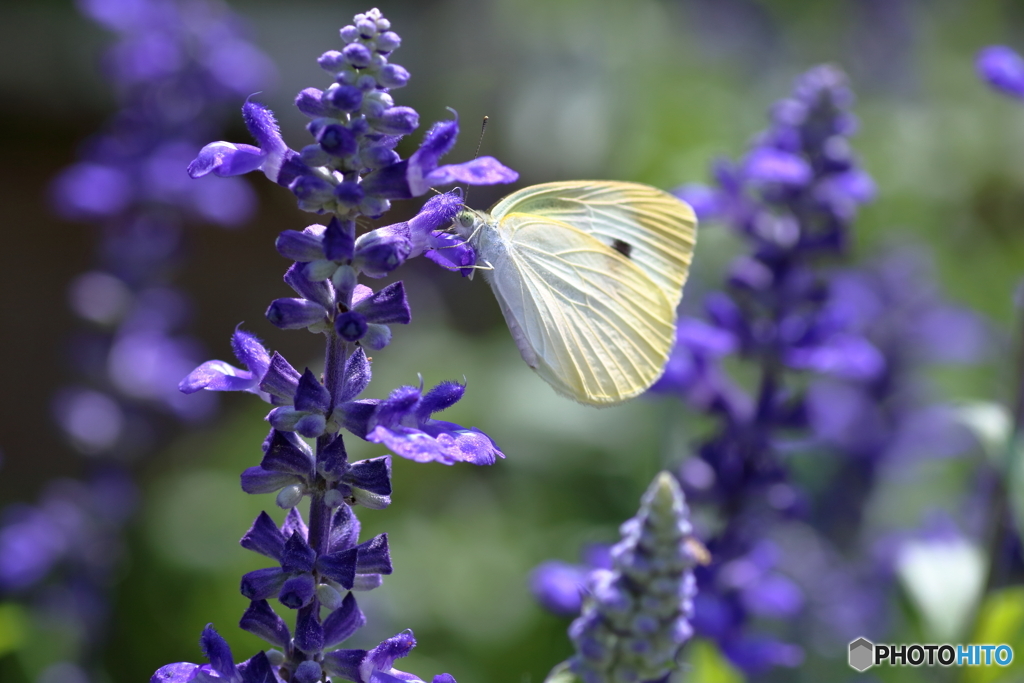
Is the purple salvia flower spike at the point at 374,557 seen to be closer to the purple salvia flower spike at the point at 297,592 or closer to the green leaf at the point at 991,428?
the purple salvia flower spike at the point at 297,592

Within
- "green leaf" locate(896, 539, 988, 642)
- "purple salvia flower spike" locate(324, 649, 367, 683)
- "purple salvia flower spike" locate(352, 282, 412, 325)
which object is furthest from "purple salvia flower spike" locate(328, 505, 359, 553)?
"green leaf" locate(896, 539, 988, 642)

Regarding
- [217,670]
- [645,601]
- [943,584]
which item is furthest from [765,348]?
[217,670]

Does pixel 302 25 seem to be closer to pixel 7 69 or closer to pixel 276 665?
pixel 7 69

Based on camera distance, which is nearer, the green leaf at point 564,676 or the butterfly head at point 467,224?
the green leaf at point 564,676

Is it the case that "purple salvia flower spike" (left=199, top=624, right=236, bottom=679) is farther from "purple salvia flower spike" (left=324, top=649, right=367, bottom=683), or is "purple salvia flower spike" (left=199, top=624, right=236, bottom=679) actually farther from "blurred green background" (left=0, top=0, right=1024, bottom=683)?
"blurred green background" (left=0, top=0, right=1024, bottom=683)

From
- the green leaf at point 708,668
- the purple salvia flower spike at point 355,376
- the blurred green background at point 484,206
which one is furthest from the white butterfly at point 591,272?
the purple salvia flower spike at point 355,376

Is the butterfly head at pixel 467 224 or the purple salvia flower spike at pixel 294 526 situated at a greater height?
the butterfly head at pixel 467 224

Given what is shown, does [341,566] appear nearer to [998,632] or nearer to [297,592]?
[297,592]

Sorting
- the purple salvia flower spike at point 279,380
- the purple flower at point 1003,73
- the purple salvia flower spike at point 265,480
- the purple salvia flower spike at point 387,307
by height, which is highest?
the purple flower at point 1003,73
